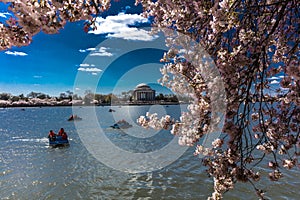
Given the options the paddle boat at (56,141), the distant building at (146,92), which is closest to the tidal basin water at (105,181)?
the paddle boat at (56,141)

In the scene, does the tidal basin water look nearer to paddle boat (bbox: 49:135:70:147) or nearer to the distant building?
paddle boat (bbox: 49:135:70:147)

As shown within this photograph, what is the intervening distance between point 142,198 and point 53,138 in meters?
13.4

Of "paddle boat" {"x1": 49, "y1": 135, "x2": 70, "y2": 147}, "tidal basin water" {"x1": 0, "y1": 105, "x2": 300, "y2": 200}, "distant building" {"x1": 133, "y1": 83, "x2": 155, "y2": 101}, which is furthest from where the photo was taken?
"distant building" {"x1": 133, "y1": 83, "x2": 155, "y2": 101}

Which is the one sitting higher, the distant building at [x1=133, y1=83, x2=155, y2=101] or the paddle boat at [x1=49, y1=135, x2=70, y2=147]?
the distant building at [x1=133, y1=83, x2=155, y2=101]

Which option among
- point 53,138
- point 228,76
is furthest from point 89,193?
point 53,138

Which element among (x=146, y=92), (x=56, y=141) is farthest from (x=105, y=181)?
(x=146, y=92)

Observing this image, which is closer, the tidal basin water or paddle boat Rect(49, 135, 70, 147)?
the tidal basin water

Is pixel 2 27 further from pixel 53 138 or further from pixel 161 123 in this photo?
pixel 53 138

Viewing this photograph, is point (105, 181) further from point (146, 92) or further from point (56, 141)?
point (146, 92)

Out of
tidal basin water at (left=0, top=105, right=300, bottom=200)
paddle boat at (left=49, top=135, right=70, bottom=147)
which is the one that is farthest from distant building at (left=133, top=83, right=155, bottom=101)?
tidal basin water at (left=0, top=105, right=300, bottom=200)

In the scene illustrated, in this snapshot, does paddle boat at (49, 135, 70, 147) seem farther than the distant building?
No

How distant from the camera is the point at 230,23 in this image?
2.96 m

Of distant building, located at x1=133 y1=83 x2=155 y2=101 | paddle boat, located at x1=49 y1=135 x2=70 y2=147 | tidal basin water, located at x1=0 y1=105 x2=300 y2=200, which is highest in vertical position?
distant building, located at x1=133 y1=83 x2=155 y2=101

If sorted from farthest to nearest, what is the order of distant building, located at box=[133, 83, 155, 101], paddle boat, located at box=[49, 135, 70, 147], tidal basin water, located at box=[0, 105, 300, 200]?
distant building, located at box=[133, 83, 155, 101] → paddle boat, located at box=[49, 135, 70, 147] → tidal basin water, located at box=[0, 105, 300, 200]
